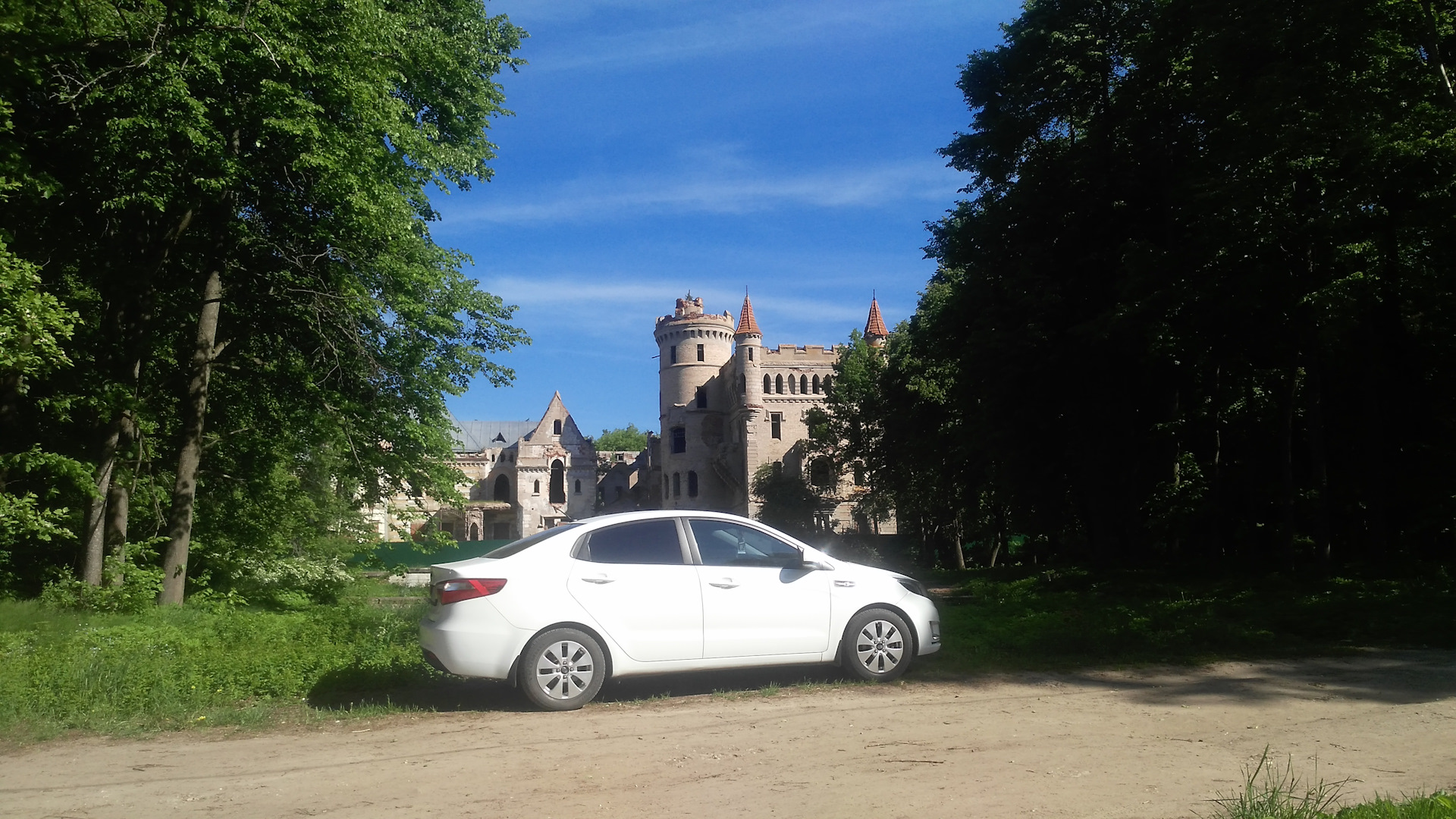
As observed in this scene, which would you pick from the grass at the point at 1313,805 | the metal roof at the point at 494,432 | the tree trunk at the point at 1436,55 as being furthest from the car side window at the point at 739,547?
the metal roof at the point at 494,432

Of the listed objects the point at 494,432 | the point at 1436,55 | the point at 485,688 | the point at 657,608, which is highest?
the point at 494,432

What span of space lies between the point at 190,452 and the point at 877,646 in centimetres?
1122

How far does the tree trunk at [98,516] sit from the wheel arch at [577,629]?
8862 mm

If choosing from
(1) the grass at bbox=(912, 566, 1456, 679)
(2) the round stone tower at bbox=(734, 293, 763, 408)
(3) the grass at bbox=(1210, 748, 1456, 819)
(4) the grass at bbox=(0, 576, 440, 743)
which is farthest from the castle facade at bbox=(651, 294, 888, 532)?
(3) the grass at bbox=(1210, 748, 1456, 819)

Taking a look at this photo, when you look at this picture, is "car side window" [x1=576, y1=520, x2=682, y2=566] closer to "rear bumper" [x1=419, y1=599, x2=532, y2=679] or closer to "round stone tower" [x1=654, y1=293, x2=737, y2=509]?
"rear bumper" [x1=419, y1=599, x2=532, y2=679]

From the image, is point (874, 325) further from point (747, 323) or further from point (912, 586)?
point (912, 586)

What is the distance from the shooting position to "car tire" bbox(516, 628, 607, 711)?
7.86m

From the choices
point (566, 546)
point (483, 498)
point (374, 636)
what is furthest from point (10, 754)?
point (483, 498)

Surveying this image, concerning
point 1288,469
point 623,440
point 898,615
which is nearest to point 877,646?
point 898,615

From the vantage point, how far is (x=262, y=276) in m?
15.5

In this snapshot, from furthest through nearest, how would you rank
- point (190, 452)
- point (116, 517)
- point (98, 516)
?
point (190, 452) < point (116, 517) < point (98, 516)

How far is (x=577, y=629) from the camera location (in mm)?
8055

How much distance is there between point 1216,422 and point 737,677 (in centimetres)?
1856

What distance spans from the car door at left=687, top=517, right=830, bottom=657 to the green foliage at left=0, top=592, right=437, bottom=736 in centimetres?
278
